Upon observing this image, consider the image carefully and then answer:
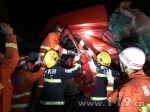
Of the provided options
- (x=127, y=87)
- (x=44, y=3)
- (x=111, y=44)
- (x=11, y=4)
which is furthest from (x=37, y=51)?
(x=11, y=4)

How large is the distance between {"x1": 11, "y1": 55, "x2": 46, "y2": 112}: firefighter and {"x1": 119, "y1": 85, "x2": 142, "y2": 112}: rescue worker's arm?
178 centimetres

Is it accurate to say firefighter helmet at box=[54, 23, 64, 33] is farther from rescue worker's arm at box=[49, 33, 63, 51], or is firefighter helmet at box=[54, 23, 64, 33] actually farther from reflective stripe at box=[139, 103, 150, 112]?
reflective stripe at box=[139, 103, 150, 112]

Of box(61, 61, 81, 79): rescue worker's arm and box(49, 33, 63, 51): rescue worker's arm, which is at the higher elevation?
box(49, 33, 63, 51): rescue worker's arm

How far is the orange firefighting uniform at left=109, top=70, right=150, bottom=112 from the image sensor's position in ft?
8.16

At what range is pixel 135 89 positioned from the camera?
2.49 m

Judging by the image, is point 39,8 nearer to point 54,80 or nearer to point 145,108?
point 54,80

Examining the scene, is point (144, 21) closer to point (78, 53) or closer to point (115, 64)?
point (115, 64)

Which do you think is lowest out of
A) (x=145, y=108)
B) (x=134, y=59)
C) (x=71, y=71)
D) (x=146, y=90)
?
(x=145, y=108)

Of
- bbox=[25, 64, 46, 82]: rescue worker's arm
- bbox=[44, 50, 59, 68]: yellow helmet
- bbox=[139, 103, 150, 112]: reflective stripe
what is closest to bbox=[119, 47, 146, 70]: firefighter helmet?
bbox=[139, 103, 150, 112]: reflective stripe

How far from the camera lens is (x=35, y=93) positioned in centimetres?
443

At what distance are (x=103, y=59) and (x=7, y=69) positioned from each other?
1.83 m

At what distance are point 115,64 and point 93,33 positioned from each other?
80 centimetres

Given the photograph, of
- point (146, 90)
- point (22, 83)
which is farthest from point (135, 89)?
point (22, 83)

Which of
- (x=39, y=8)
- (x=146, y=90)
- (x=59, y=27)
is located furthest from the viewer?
(x=39, y=8)
